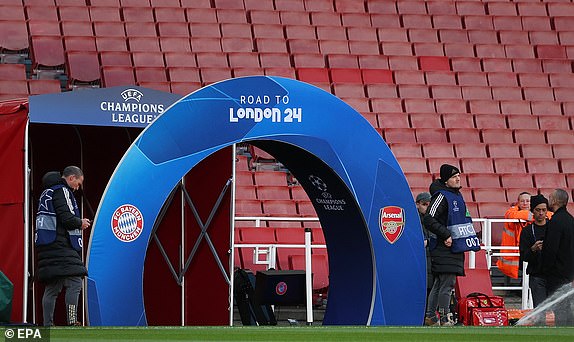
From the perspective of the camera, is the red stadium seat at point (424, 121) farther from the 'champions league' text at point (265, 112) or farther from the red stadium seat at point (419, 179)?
the 'champions league' text at point (265, 112)

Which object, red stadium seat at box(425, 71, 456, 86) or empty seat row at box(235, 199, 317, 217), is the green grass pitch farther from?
red stadium seat at box(425, 71, 456, 86)

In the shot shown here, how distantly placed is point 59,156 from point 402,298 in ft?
14.3

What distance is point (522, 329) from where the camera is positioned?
10.3 m

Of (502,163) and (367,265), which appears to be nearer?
(367,265)

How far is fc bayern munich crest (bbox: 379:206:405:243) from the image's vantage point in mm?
11242

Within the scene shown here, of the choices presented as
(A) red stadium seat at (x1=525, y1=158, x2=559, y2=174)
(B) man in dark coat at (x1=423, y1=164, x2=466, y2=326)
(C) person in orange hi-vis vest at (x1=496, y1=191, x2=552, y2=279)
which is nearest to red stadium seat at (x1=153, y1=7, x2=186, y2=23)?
(A) red stadium seat at (x1=525, y1=158, x2=559, y2=174)

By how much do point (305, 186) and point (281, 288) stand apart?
1647 millimetres

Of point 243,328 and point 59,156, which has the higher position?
point 59,156

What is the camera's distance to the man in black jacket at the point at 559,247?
1238 centimetres

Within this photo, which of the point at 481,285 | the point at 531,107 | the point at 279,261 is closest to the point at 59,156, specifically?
the point at 279,261

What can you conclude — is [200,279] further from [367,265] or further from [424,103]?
[424,103]

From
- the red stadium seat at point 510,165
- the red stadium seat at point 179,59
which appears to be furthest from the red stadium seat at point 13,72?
the red stadium seat at point 510,165

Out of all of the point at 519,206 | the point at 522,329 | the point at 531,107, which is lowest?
the point at 522,329

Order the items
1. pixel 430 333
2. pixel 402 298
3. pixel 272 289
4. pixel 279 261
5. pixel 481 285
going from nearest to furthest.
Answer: pixel 430 333 < pixel 402 298 < pixel 272 289 < pixel 481 285 < pixel 279 261
